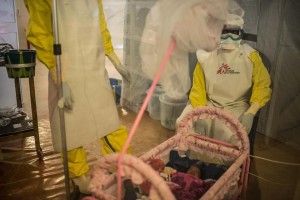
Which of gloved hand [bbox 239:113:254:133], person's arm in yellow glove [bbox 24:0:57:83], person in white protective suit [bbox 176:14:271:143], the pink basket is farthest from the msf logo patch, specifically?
person's arm in yellow glove [bbox 24:0:57:83]

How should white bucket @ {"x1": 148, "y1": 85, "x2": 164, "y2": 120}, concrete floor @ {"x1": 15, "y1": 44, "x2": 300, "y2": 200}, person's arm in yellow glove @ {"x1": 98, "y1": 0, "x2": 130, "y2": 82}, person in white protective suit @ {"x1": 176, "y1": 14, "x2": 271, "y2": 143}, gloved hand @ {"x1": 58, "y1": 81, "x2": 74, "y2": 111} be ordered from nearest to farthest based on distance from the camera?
gloved hand @ {"x1": 58, "y1": 81, "x2": 74, "y2": 111} < person's arm in yellow glove @ {"x1": 98, "y1": 0, "x2": 130, "y2": 82} < person in white protective suit @ {"x1": 176, "y1": 14, "x2": 271, "y2": 143} < concrete floor @ {"x1": 15, "y1": 44, "x2": 300, "y2": 200} < white bucket @ {"x1": 148, "y1": 85, "x2": 164, "y2": 120}

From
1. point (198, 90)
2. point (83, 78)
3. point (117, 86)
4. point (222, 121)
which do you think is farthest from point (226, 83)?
point (117, 86)

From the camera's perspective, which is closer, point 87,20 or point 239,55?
point 87,20

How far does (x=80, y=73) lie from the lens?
1513mm

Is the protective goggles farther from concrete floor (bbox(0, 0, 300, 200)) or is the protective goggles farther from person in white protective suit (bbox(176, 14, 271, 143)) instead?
concrete floor (bbox(0, 0, 300, 200))

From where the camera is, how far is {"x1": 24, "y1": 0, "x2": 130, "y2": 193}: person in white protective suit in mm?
1414

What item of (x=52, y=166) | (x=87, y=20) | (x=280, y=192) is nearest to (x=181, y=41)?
(x=87, y=20)

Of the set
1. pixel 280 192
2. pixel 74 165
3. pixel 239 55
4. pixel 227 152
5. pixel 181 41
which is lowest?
pixel 280 192

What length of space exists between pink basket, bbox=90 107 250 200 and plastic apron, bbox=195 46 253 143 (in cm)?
27

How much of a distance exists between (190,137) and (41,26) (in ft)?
3.11

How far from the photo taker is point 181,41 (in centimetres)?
90

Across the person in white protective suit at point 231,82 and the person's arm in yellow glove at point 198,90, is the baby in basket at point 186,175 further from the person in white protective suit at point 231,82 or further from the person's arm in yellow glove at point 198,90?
the person's arm in yellow glove at point 198,90

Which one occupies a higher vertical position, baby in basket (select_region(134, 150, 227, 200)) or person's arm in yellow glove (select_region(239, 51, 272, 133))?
person's arm in yellow glove (select_region(239, 51, 272, 133))

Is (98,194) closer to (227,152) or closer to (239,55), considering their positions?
(227,152)
